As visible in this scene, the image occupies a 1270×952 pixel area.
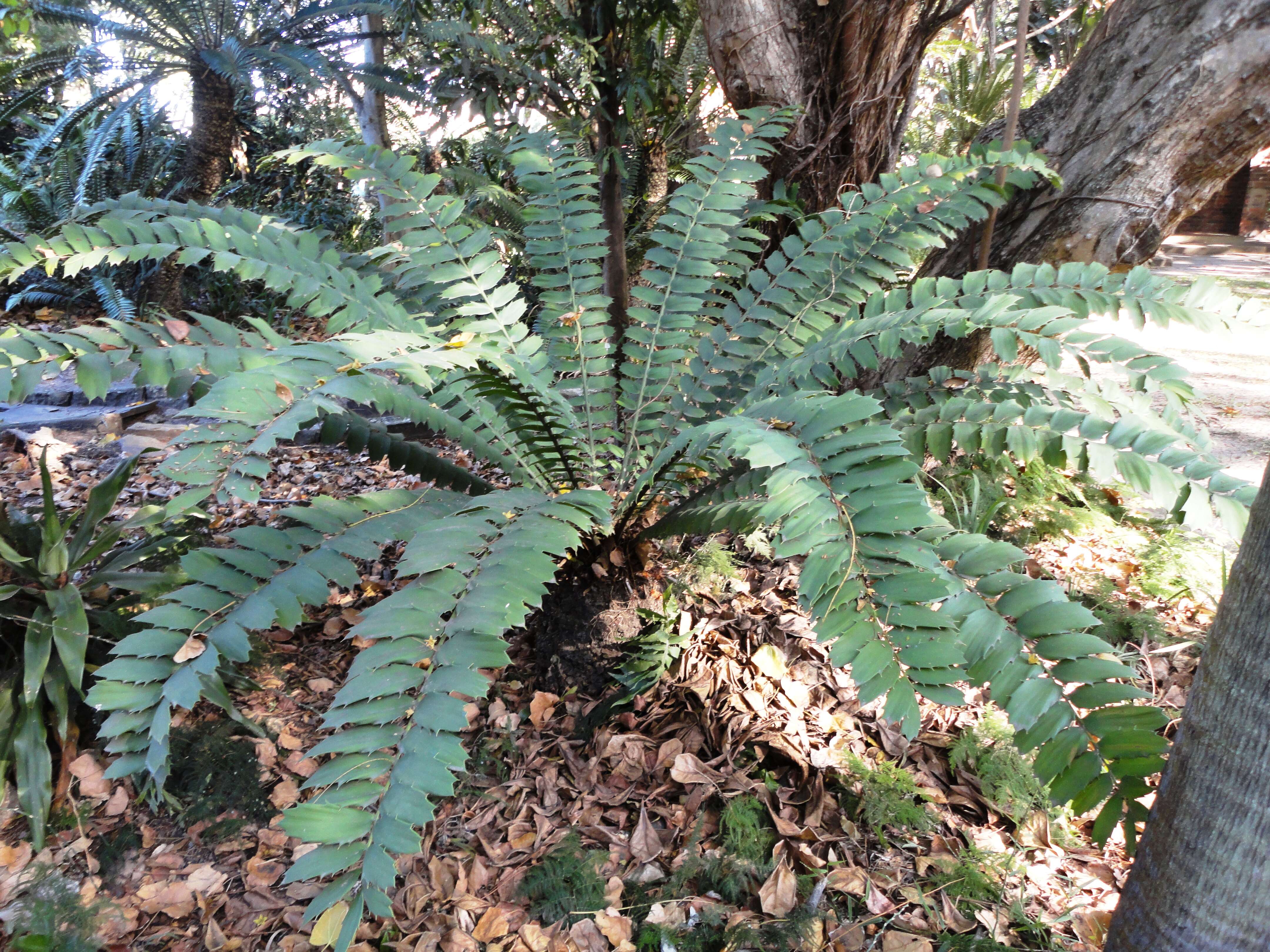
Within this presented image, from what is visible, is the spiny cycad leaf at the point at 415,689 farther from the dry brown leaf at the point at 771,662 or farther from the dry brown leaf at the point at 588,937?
the dry brown leaf at the point at 771,662

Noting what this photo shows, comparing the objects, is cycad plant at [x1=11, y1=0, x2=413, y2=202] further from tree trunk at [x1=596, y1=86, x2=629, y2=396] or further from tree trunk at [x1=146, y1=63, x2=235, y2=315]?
tree trunk at [x1=596, y1=86, x2=629, y2=396]

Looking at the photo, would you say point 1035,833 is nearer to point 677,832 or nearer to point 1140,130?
point 677,832

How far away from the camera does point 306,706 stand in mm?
2230

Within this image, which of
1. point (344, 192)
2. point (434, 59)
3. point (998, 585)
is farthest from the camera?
point (344, 192)

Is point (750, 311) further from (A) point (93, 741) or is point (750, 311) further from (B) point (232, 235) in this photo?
(A) point (93, 741)

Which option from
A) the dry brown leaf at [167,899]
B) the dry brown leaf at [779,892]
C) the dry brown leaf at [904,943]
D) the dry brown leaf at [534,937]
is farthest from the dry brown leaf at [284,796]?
the dry brown leaf at [904,943]

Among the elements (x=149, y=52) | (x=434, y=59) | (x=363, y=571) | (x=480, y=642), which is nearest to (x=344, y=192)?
(x=149, y=52)

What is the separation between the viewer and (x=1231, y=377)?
13.4 ft

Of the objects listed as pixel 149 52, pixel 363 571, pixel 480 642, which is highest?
pixel 149 52

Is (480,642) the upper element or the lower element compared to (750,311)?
lower

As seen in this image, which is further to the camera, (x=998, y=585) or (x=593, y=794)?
(x=593, y=794)

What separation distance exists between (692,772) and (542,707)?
1.57 feet

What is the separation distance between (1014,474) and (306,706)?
2.61m

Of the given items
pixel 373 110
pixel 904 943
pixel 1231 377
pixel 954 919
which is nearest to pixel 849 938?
pixel 904 943
